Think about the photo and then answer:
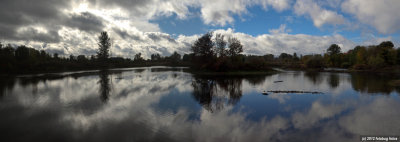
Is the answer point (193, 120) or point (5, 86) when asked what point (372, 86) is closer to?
point (193, 120)

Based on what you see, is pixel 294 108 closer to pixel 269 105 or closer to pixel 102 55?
pixel 269 105

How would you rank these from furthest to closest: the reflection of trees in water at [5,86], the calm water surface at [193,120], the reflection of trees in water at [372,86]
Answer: the reflection of trees in water at [372,86], the reflection of trees in water at [5,86], the calm water surface at [193,120]

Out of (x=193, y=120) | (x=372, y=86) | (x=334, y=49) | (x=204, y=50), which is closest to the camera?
(x=193, y=120)

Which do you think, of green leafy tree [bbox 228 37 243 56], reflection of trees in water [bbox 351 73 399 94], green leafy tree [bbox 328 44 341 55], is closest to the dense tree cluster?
green leafy tree [bbox 228 37 243 56]

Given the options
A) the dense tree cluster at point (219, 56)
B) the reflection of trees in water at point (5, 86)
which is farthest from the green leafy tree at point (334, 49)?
the reflection of trees in water at point (5, 86)

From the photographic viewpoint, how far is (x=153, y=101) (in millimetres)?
18031

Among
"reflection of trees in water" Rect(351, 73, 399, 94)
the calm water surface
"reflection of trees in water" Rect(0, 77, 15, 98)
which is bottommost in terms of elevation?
the calm water surface

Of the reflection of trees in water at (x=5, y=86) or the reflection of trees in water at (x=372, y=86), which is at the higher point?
the reflection of trees in water at (x=5, y=86)

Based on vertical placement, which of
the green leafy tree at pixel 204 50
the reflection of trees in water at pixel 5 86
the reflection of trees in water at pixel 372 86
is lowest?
the reflection of trees in water at pixel 372 86

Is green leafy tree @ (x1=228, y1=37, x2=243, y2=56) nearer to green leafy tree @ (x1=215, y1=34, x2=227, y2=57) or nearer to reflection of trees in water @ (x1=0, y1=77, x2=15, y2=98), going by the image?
green leafy tree @ (x1=215, y1=34, x2=227, y2=57)

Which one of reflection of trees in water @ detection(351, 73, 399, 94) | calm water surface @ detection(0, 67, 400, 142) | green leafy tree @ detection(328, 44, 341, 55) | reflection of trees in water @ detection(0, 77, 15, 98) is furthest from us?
green leafy tree @ detection(328, 44, 341, 55)

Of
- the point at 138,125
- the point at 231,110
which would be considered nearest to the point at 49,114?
the point at 138,125

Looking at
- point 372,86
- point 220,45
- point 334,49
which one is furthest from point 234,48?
point 334,49

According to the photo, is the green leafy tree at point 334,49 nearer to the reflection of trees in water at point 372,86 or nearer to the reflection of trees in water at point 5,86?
the reflection of trees in water at point 372,86
